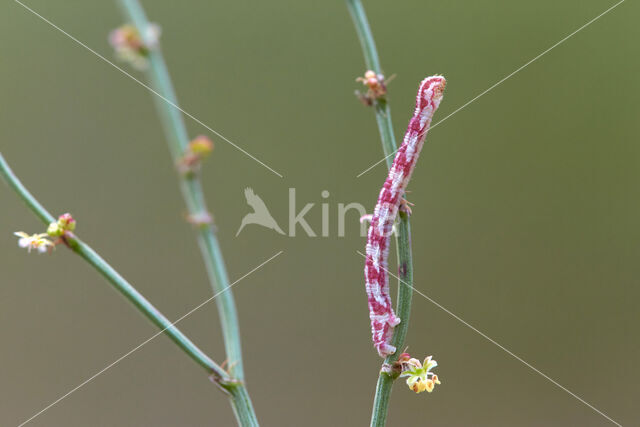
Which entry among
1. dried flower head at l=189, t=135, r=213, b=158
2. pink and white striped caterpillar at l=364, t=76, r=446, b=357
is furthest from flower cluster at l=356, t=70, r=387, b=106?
dried flower head at l=189, t=135, r=213, b=158

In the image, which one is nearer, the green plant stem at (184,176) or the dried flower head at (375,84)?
the green plant stem at (184,176)

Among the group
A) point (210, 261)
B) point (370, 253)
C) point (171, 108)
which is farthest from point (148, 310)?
point (370, 253)

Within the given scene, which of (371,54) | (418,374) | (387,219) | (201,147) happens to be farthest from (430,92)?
(201,147)

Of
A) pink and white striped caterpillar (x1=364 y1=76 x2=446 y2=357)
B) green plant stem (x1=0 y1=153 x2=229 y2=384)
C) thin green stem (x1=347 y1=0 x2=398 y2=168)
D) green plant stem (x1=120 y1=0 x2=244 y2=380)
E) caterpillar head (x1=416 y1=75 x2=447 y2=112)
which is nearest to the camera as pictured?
green plant stem (x1=120 y1=0 x2=244 y2=380)

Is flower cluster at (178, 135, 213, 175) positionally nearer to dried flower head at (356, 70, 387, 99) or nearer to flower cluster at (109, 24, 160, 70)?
flower cluster at (109, 24, 160, 70)

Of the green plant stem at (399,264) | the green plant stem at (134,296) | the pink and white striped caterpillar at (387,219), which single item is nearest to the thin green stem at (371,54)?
the green plant stem at (399,264)

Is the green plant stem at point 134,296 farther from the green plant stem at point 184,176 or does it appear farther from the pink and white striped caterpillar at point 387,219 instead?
the pink and white striped caterpillar at point 387,219

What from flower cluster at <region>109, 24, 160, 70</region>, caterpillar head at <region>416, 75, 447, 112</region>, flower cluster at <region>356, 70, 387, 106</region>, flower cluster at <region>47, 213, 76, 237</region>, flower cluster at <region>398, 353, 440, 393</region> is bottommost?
flower cluster at <region>398, 353, 440, 393</region>
